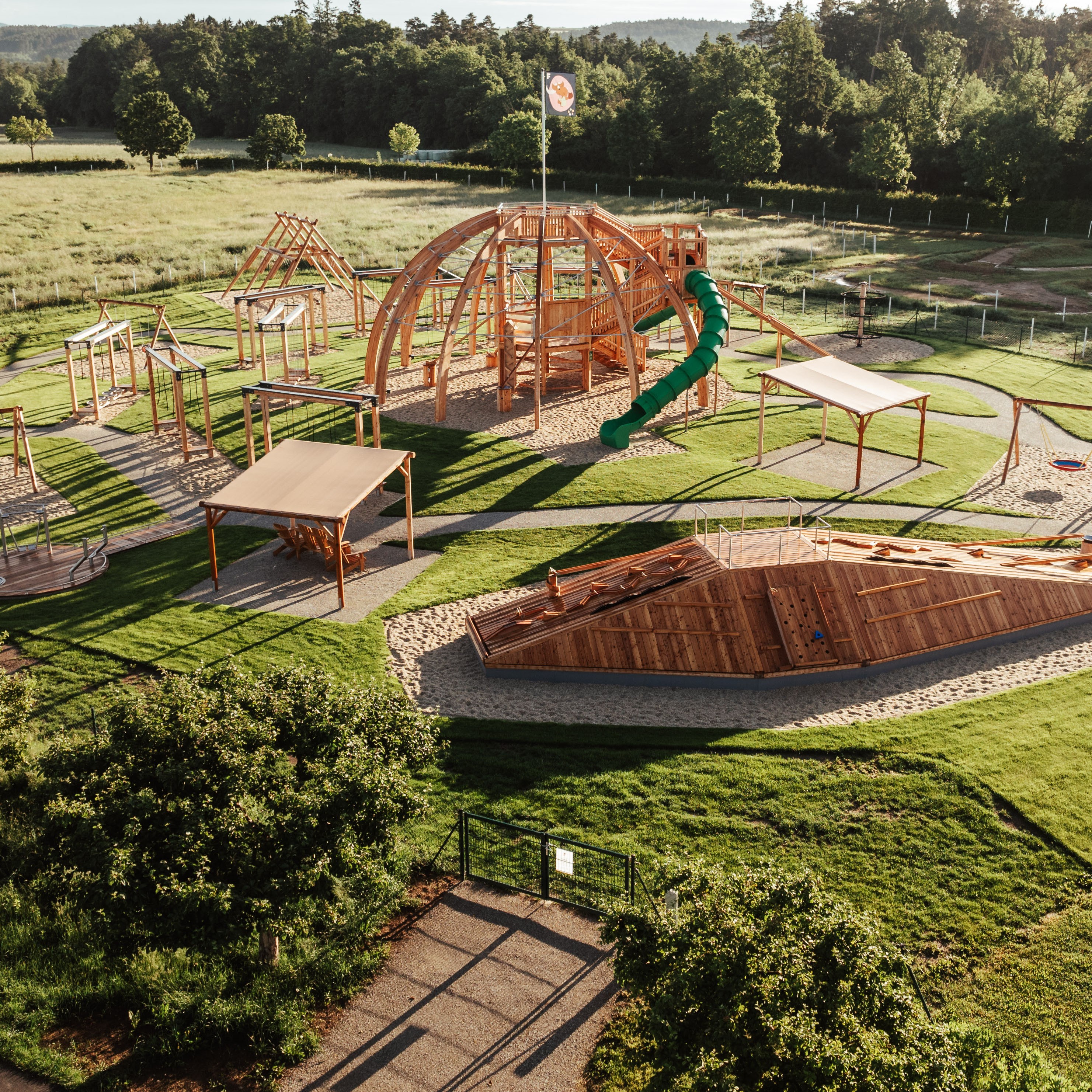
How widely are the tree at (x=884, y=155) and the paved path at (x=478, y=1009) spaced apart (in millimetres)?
81997

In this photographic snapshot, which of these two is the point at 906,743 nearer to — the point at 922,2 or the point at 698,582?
the point at 698,582

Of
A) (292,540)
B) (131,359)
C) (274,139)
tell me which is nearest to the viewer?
(292,540)

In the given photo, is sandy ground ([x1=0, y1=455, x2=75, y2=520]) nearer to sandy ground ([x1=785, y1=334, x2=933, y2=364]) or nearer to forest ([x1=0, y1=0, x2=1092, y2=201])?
sandy ground ([x1=785, y1=334, x2=933, y2=364])

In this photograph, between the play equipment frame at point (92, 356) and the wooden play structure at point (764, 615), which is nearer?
the wooden play structure at point (764, 615)

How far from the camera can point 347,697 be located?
14.9 meters

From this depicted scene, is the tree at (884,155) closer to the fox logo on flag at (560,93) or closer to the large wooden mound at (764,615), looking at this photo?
the fox logo on flag at (560,93)

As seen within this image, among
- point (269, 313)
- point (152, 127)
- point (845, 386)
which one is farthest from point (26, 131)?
point (845, 386)

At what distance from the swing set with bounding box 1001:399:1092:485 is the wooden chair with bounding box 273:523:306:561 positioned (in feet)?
67.3

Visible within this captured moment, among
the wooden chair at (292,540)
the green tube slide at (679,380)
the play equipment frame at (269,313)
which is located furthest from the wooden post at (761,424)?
the play equipment frame at (269,313)

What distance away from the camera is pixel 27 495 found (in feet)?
104

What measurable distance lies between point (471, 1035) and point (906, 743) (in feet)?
Result: 32.9

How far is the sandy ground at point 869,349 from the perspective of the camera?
44.2 meters

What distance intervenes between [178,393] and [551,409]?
12.5m

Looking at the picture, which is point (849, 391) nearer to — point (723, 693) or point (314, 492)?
point (723, 693)
